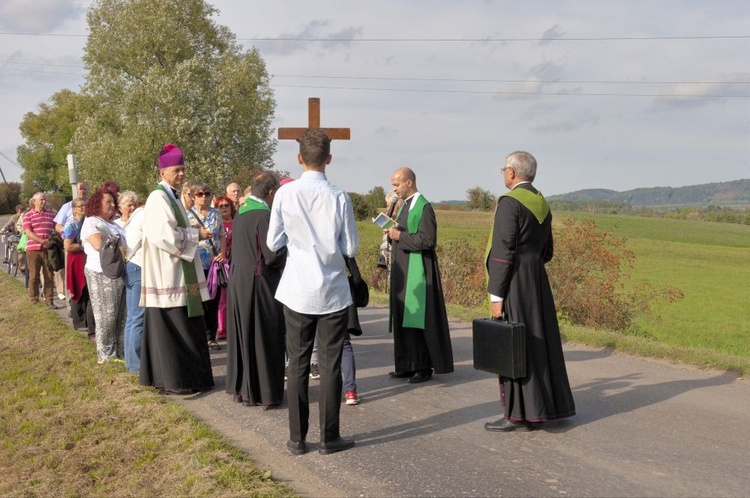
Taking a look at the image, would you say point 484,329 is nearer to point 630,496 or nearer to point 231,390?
point 630,496

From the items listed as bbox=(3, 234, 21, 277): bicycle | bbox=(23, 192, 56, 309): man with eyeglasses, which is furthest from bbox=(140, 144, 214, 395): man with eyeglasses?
bbox=(3, 234, 21, 277): bicycle

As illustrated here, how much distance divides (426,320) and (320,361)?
2.56m

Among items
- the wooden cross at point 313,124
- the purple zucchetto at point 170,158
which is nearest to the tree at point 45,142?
the wooden cross at point 313,124

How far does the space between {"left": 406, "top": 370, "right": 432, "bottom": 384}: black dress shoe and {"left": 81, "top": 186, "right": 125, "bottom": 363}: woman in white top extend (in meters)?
3.49

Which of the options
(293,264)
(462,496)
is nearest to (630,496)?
(462,496)

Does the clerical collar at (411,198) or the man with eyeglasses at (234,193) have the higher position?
the man with eyeglasses at (234,193)

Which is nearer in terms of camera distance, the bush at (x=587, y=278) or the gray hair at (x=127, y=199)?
the gray hair at (x=127, y=199)

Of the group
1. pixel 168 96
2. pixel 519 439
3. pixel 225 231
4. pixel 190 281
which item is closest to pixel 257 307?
pixel 190 281

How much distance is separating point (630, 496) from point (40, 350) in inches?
309

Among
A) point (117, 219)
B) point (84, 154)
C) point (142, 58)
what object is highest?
point (142, 58)

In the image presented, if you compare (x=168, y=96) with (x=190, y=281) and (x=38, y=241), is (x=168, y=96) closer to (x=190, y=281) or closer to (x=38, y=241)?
(x=38, y=241)

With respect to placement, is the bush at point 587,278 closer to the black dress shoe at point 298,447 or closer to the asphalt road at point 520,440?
the asphalt road at point 520,440

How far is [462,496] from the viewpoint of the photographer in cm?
530

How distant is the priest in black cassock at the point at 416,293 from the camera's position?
8383 millimetres
